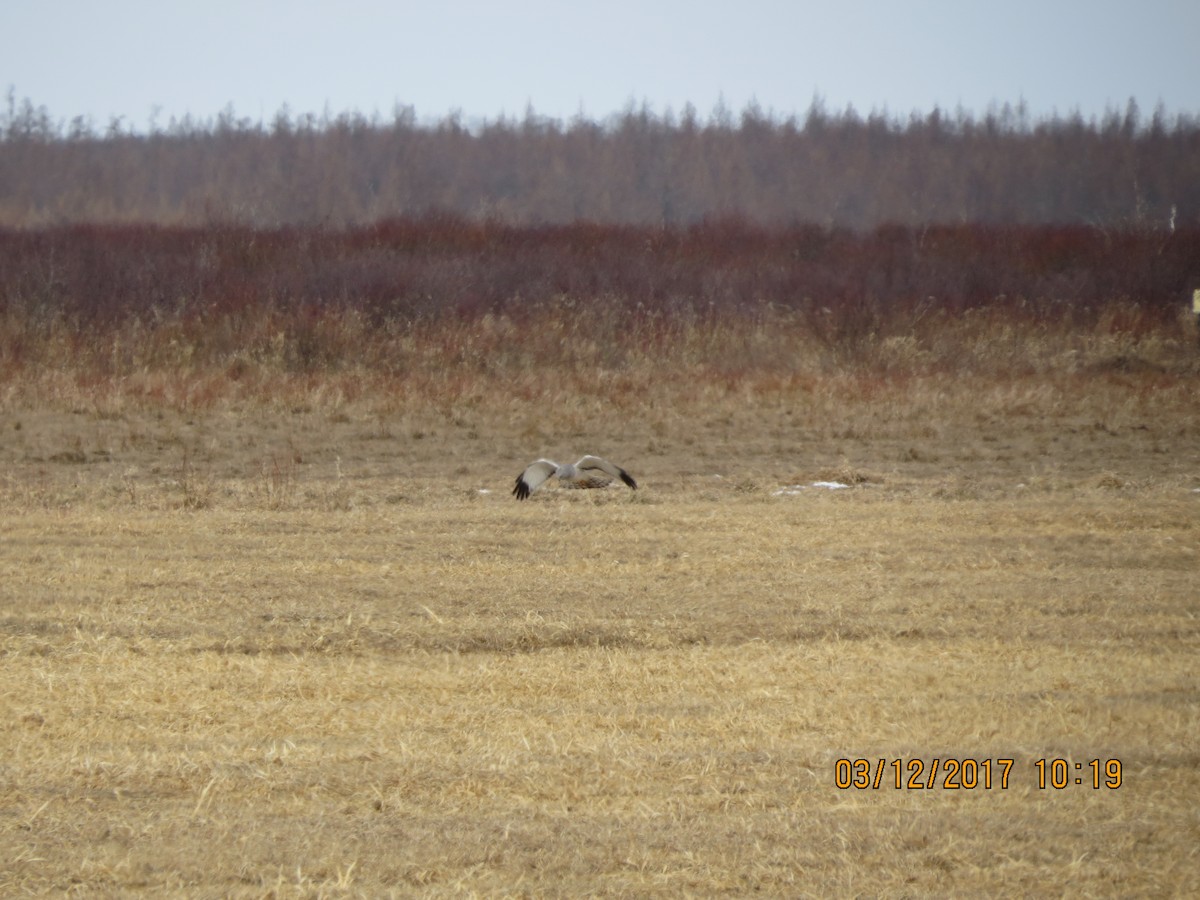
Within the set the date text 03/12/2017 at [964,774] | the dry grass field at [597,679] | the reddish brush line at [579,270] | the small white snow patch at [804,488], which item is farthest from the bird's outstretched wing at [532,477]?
the reddish brush line at [579,270]

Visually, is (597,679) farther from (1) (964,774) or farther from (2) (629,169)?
(2) (629,169)

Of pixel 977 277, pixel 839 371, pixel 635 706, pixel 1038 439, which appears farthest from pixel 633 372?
pixel 635 706

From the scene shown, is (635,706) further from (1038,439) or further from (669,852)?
(1038,439)

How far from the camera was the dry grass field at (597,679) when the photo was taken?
11.0 feet

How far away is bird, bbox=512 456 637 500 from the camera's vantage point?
9758mm

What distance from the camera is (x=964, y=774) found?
152 inches

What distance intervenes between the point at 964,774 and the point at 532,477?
6.19m

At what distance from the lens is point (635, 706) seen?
467 cm

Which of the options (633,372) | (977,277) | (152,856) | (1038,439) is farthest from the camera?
(977,277)

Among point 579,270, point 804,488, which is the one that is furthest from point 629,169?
point 804,488

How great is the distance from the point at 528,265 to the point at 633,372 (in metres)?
7.20

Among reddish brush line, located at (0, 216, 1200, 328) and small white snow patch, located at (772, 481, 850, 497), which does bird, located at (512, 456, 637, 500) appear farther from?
reddish brush line, located at (0, 216, 1200, 328)

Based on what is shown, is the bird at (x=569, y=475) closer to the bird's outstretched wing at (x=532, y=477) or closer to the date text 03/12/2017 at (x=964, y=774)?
the bird's outstretched wing at (x=532, y=477)

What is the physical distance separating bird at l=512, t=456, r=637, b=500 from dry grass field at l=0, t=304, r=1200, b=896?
0.15 m
